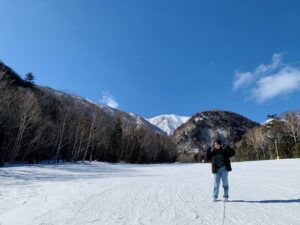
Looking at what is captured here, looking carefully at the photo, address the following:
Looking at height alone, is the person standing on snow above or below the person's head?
below

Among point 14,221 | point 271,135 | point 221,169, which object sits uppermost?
point 271,135

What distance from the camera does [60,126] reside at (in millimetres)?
50938

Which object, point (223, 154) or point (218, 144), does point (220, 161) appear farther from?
point (218, 144)

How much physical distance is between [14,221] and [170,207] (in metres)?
3.70

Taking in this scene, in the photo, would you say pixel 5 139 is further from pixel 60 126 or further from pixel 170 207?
pixel 170 207

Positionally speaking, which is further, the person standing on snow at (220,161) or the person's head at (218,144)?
the person's head at (218,144)

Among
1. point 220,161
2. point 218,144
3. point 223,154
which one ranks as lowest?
point 220,161

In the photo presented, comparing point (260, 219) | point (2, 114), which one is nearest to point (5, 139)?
point (2, 114)

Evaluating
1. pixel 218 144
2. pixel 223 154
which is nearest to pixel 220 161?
pixel 223 154

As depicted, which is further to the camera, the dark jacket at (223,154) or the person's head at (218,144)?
the person's head at (218,144)

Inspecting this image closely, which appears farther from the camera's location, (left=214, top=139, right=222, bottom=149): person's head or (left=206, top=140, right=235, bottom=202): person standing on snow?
(left=214, top=139, right=222, bottom=149): person's head

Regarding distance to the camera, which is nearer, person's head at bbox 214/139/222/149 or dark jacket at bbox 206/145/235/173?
dark jacket at bbox 206/145/235/173

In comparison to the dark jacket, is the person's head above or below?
above

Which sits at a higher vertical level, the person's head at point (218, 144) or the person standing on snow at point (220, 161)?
the person's head at point (218, 144)
